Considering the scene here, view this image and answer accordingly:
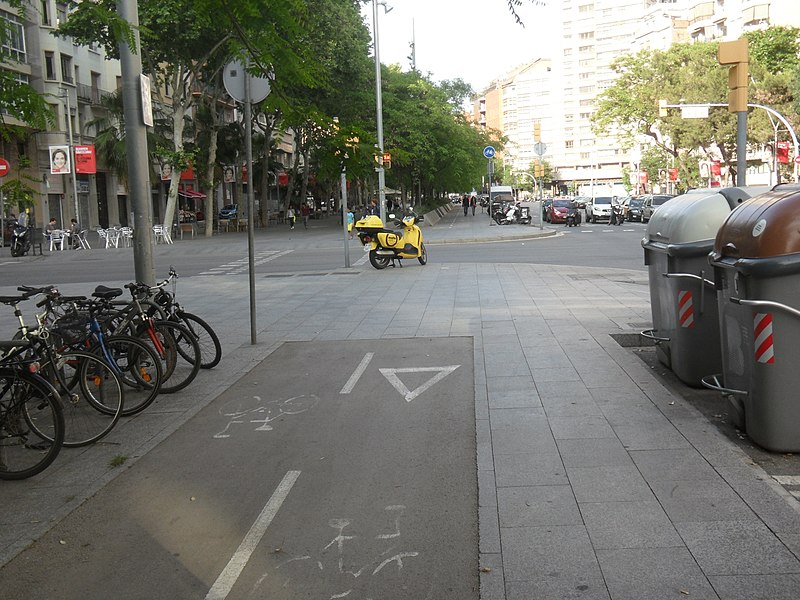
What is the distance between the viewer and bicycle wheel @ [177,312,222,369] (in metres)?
9.29

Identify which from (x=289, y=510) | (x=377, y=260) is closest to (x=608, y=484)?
(x=289, y=510)

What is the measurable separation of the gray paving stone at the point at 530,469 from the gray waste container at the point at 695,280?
2.29 meters

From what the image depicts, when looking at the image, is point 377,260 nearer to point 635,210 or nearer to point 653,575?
point 653,575

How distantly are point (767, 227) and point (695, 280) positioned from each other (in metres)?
1.94

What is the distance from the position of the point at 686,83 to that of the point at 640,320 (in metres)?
48.9

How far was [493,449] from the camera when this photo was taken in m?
6.16

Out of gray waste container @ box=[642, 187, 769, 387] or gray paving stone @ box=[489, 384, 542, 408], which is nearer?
gray paving stone @ box=[489, 384, 542, 408]

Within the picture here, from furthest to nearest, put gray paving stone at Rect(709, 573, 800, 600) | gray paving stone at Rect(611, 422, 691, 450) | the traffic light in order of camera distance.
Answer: the traffic light
gray paving stone at Rect(611, 422, 691, 450)
gray paving stone at Rect(709, 573, 800, 600)

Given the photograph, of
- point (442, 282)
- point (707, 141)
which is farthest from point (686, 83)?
point (442, 282)

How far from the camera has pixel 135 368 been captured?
25.7 feet

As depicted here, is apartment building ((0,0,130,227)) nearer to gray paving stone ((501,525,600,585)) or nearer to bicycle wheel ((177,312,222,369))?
bicycle wheel ((177,312,222,369))

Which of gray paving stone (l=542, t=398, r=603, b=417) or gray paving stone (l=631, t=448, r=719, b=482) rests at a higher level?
gray paving stone (l=542, t=398, r=603, b=417)

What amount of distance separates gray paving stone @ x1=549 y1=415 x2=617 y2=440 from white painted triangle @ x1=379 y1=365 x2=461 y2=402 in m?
1.60

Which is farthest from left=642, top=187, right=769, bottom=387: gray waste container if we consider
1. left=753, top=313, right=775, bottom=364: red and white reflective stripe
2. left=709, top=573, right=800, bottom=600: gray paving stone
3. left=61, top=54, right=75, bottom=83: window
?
left=61, top=54, right=75, bottom=83: window
